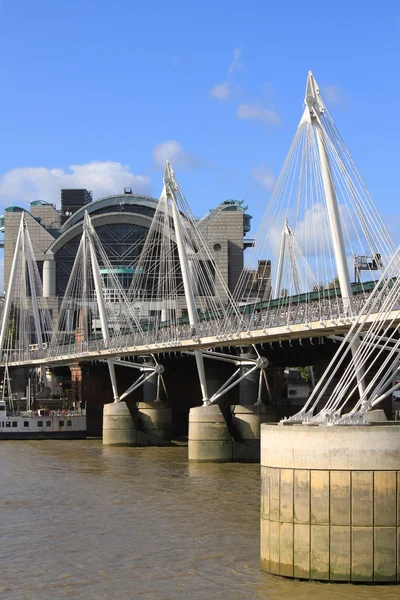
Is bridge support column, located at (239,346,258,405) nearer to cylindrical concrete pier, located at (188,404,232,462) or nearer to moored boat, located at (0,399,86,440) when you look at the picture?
cylindrical concrete pier, located at (188,404,232,462)

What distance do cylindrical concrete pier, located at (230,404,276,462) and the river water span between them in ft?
11.0

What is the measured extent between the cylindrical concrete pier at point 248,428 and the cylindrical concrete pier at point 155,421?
12.0 metres

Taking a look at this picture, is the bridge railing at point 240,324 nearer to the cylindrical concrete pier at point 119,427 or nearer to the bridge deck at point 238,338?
the bridge deck at point 238,338

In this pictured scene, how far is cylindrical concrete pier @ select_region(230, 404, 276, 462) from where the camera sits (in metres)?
58.5

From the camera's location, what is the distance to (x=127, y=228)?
142125mm

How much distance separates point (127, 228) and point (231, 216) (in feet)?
43.7

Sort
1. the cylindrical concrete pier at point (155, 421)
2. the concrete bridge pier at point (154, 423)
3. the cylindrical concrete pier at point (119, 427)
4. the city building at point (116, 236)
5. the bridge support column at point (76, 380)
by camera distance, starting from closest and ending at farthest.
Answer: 1. the cylindrical concrete pier at point (119, 427)
2. the concrete bridge pier at point (154, 423)
3. the cylindrical concrete pier at point (155, 421)
4. the bridge support column at point (76, 380)
5. the city building at point (116, 236)

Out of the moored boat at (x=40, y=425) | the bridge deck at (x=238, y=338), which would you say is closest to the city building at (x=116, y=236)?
the bridge deck at (x=238, y=338)

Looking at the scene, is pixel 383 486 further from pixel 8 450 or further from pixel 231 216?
pixel 231 216

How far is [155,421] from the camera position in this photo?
73062 millimetres

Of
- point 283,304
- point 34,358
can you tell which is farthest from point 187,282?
point 34,358

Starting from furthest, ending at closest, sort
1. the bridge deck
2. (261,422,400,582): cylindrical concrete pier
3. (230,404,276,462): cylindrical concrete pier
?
(230,404,276,462): cylindrical concrete pier < the bridge deck < (261,422,400,582): cylindrical concrete pier

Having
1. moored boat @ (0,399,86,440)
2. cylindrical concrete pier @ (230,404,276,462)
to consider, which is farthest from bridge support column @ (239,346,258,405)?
moored boat @ (0,399,86,440)

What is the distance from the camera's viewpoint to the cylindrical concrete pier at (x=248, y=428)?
58500 mm
